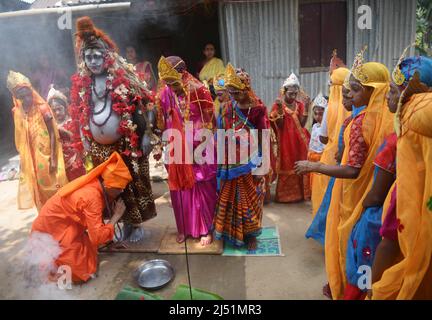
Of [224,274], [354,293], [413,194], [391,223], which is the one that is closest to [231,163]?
[224,274]

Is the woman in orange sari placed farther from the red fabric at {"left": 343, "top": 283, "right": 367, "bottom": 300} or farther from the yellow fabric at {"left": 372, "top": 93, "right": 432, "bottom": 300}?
the yellow fabric at {"left": 372, "top": 93, "right": 432, "bottom": 300}

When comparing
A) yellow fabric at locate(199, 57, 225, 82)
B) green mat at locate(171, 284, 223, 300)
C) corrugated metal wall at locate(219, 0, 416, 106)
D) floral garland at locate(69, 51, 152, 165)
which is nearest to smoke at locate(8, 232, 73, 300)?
floral garland at locate(69, 51, 152, 165)

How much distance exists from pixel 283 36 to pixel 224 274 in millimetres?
5577

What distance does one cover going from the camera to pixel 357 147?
2.45 meters

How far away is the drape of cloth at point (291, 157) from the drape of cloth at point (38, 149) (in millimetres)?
3117

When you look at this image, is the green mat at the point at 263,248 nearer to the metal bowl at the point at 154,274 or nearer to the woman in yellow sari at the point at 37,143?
the metal bowl at the point at 154,274

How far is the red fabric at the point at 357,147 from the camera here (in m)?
2.44

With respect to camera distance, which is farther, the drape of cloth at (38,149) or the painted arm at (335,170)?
the drape of cloth at (38,149)

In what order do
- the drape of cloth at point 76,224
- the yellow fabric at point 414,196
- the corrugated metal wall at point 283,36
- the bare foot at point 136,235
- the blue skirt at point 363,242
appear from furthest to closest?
the corrugated metal wall at point 283,36, the bare foot at point 136,235, the drape of cloth at point 76,224, the blue skirt at point 363,242, the yellow fabric at point 414,196

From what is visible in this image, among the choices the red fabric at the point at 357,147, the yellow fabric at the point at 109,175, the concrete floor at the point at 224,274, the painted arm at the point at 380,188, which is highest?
the red fabric at the point at 357,147

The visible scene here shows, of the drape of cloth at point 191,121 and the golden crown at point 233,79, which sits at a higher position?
the golden crown at point 233,79

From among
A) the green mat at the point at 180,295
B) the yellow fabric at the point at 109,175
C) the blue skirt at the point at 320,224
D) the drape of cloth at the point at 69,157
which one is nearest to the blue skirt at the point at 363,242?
A: the green mat at the point at 180,295

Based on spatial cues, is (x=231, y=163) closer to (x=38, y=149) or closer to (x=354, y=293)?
(x=354, y=293)
